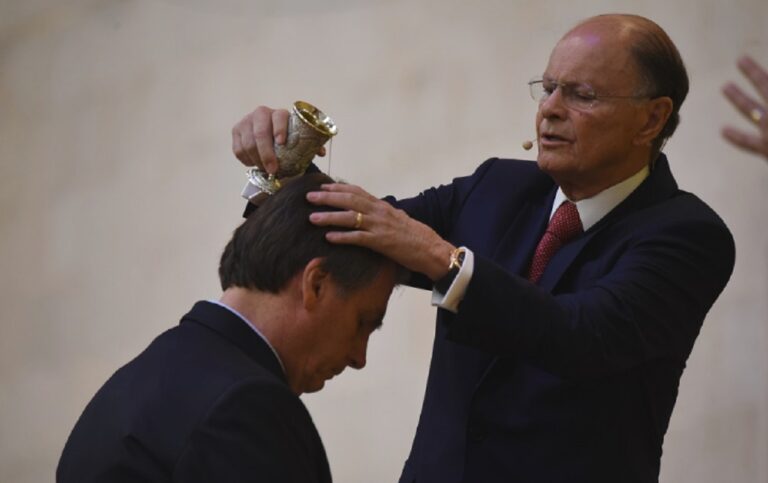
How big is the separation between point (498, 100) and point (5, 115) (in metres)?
1.86

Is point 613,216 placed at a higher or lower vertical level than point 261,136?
lower

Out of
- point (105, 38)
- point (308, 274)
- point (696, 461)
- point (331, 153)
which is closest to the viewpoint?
point (308, 274)

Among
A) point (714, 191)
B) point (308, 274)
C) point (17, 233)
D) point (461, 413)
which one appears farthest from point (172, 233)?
point (308, 274)

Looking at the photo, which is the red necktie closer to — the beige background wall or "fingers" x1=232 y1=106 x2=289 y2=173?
"fingers" x1=232 y1=106 x2=289 y2=173

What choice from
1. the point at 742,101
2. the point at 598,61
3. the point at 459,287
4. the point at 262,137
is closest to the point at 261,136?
the point at 262,137

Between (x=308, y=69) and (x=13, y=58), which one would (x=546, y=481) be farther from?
(x=13, y=58)

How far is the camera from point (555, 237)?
272cm

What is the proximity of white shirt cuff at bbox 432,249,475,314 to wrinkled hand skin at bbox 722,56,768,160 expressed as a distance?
Answer: 1.68ft

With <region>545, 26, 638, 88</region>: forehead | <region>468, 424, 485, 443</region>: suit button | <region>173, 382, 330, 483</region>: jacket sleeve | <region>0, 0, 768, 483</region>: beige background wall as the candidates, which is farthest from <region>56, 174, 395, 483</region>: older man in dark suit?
<region>0, 0, 768, 483</region>: beige background wall

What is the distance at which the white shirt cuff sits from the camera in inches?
90.1

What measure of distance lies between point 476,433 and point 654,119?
671 millimetres

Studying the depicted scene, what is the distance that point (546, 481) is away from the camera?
256cm

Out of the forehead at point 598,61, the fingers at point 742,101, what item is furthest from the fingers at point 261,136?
the fingers at point 742,101

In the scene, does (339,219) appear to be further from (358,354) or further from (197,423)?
(197,423)
